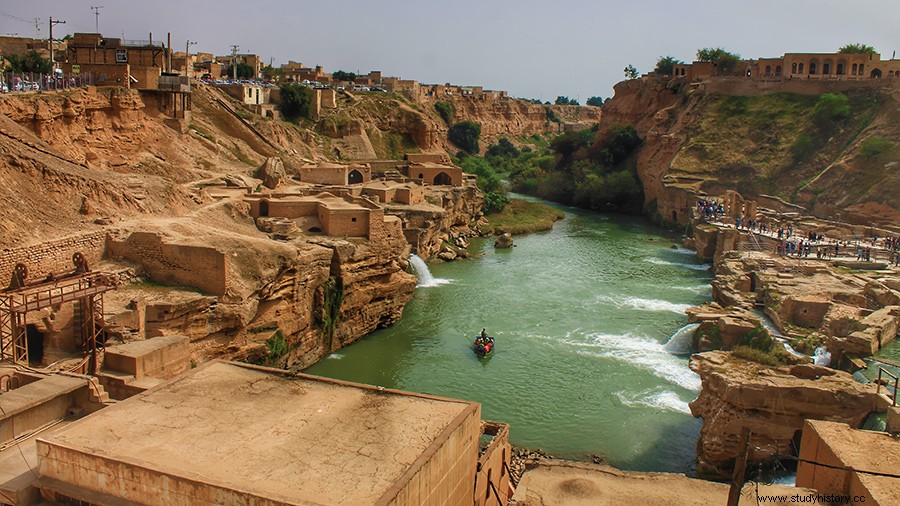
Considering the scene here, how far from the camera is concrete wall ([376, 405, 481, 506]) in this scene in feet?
23.6

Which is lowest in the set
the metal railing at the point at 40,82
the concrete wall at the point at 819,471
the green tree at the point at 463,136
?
the concrete wall at the point at 819,471

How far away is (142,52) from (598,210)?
31012mm

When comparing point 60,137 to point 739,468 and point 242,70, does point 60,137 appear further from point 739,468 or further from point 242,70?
point 242,70

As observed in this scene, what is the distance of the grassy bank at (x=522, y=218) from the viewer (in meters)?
41.0

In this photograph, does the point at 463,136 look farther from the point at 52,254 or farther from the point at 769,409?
the point at 769,409

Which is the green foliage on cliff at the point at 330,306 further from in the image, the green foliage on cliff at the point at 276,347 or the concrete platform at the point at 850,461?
the concrete platform at the point at 850,461

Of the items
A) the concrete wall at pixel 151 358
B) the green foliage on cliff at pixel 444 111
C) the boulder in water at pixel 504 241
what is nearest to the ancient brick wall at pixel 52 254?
the concrete wall at pixel 151 358

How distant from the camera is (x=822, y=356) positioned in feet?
55.7

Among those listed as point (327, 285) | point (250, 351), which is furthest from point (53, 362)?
point (327, 285)

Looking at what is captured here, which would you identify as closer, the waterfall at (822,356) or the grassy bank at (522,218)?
the waterfall at (822,356)

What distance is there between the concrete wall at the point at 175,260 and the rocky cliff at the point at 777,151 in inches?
1127

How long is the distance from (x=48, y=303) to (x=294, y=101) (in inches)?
1355

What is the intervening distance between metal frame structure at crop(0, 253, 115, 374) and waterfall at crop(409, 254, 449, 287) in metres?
14.4

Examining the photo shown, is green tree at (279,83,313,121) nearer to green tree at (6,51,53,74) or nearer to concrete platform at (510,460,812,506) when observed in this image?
green tree at (6,51,53,74)
